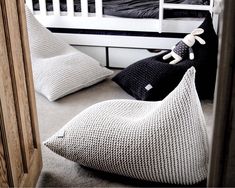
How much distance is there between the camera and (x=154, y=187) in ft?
6.35

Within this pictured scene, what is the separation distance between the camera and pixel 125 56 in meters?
3.19

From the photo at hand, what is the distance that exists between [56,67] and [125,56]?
614 mm

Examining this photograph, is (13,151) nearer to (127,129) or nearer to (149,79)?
(127,129)

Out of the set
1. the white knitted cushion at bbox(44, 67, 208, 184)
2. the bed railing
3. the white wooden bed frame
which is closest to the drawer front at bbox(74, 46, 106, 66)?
the white wooden bed frame

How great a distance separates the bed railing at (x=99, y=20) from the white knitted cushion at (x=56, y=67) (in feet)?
0.82

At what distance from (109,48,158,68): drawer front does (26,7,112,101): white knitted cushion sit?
0.81 ft

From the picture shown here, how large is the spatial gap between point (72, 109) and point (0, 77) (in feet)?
3.98

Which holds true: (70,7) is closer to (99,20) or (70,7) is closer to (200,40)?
(99,20)

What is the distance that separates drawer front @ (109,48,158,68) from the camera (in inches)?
124

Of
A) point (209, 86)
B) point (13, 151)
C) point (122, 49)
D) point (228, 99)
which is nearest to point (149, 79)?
point (209, 86)

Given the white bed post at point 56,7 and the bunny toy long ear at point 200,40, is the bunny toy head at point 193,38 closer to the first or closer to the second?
the bunny toy long ear at point 200,40

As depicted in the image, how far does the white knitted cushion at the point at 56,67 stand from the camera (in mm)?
2754

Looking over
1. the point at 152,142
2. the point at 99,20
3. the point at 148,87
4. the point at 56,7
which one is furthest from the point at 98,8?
the point at 152,142

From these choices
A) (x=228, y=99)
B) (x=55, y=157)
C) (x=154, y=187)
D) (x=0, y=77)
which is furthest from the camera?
(x=55, y=157)
